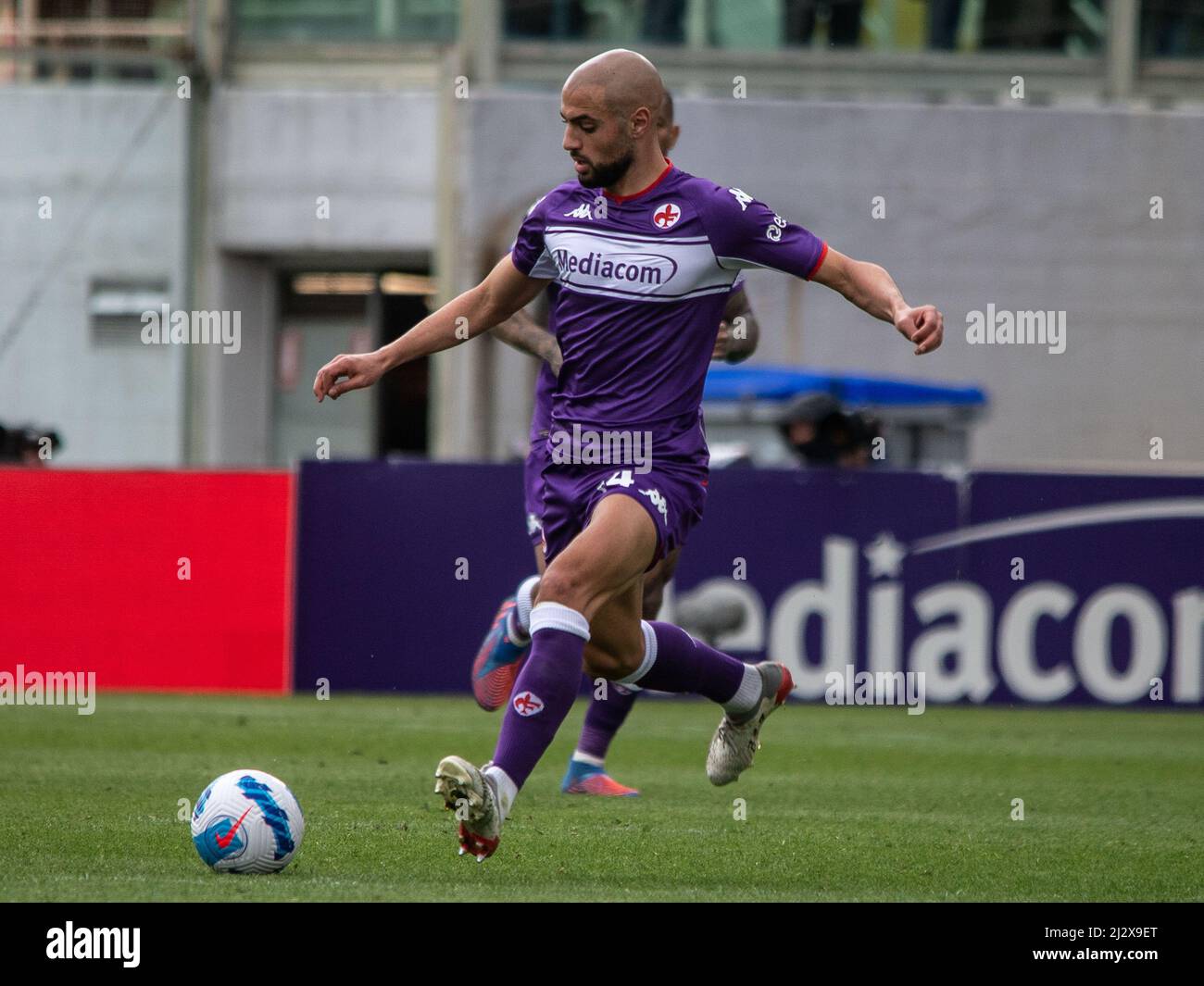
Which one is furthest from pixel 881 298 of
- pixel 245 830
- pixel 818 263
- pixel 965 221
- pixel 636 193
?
pixel 965 221

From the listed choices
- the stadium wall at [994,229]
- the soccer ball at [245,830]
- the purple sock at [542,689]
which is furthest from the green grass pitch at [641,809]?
the stadium wall at [994,229]

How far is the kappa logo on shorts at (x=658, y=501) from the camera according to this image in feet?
20.0

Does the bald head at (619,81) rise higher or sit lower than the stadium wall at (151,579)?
higher

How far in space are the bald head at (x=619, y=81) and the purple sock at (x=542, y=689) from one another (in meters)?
1.45

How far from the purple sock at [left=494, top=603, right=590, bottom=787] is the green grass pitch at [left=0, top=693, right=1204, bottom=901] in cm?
35

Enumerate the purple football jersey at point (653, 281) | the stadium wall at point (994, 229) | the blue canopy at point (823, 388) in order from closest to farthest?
the purple football jersey at point (653, 281), the blue canopy at point (823, 388), the stadium wall at point (994, 229)

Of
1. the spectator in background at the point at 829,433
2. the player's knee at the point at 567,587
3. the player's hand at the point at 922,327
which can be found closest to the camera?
the player's hand at the point at 922,327

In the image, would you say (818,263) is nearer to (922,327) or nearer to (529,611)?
(922,327)

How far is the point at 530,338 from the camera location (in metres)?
8.22

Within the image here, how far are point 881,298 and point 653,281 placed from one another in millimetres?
693

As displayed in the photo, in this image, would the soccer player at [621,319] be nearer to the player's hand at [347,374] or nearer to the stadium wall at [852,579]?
the player's hand at [347,374]

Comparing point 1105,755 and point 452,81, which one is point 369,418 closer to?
point 452,81

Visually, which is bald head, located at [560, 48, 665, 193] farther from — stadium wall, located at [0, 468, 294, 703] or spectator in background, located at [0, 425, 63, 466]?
spectator in background, located at [0, 425, 63, 466]
